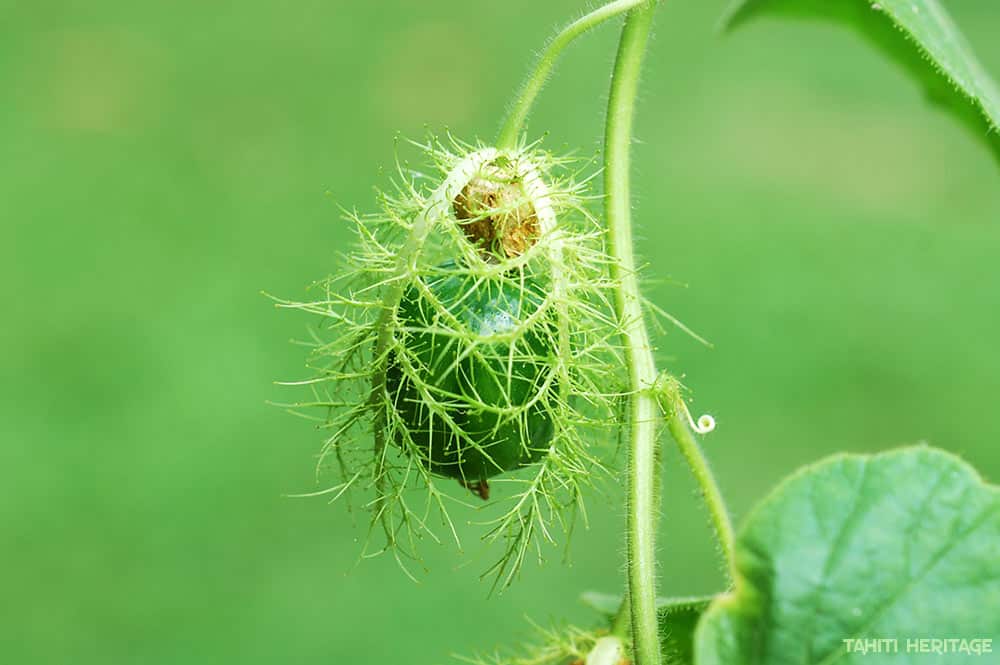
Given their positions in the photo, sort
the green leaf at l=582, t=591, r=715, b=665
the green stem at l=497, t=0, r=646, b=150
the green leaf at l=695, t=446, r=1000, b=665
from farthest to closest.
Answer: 1. the green leaf at l=582, t=591, r=715, b=665
2. the green stem at l=497, t=0, r=646, b=150
3. the green leaf at l=695, t=446, r=1000, b=665

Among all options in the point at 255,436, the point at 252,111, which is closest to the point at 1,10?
the point at 252,111

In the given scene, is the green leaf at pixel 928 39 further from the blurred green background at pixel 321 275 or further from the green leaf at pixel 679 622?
the blurred green background at pixel 321 275

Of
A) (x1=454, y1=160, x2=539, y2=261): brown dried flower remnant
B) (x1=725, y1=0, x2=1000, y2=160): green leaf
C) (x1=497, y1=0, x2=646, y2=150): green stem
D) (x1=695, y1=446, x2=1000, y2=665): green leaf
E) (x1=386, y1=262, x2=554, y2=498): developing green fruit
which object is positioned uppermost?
(x1=725, y1=0, x2=1000, y2=160): green leaf

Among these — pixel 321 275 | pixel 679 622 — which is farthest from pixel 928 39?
pixel 321 275

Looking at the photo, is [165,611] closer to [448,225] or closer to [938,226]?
[448,225]

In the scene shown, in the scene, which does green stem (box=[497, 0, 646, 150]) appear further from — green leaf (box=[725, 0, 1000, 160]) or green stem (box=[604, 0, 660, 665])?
green leaf (box=[725, 0, 1000, 160])

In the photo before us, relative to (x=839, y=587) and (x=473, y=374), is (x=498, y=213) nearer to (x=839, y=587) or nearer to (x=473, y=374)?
(x=473, y=374)

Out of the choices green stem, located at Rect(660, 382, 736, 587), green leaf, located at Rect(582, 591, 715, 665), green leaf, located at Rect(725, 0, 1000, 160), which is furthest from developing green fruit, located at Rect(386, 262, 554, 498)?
green leaf, located at Rect(725, 0, 1000, 160)

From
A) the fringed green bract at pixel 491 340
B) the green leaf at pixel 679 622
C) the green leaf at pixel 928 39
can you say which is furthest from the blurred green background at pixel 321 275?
the fringed green bract at pixel 491 340
